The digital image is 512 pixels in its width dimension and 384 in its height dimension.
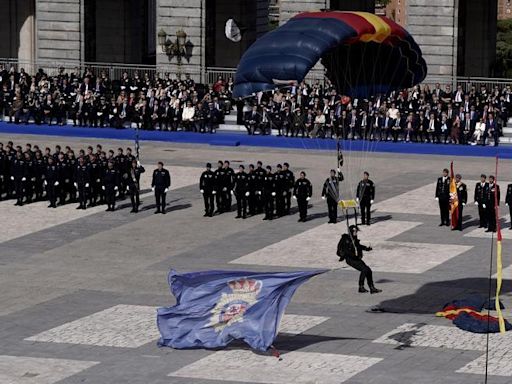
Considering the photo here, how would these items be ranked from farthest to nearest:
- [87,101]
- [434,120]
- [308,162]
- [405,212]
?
1. [87,101]
2. [434,120]
3. [308,162]
4. [405,212]

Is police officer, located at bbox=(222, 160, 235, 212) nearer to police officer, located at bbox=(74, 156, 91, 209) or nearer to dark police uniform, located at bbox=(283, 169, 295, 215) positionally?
dark police uniform, located at bbox=(283, 169, 295, 215)

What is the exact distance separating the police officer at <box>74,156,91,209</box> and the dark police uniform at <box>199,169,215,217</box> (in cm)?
323

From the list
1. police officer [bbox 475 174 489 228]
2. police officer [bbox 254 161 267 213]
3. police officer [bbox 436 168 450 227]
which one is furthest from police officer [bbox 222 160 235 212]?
police officer [bbox 475 174 489 228]

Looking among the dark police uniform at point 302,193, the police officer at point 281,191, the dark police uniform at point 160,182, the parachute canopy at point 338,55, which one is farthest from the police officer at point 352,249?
the dark police uniform at point 160,182

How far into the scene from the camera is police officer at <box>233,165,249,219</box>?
141 feet

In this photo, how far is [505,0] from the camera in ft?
465

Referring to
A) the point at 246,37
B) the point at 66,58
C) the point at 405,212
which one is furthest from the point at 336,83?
the point at 246,37

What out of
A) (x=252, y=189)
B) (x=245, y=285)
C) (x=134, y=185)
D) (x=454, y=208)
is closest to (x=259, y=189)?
(x=252, y=189)

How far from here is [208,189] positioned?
142 ft

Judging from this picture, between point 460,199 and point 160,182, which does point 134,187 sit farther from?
point 460,199

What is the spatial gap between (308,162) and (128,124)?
34.5ft

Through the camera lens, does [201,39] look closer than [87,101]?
No

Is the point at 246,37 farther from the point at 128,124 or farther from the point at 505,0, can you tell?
the point at 505,0

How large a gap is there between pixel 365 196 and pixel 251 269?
5939mm
